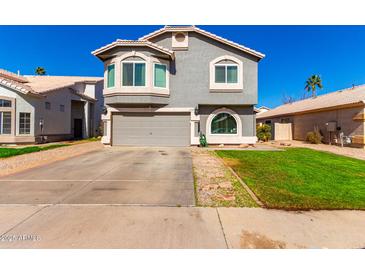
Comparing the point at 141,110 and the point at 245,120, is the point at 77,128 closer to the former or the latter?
the point at 141,110

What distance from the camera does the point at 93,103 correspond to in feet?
78.3

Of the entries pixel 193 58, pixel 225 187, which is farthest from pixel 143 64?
pixel 225 187

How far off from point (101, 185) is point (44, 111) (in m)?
15.0

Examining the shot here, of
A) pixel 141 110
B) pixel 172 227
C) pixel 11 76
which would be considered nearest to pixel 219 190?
pixel 172 227

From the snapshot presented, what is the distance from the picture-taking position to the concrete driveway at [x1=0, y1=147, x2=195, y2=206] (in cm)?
431

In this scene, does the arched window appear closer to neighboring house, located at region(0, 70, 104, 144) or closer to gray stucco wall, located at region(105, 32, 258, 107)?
gray stucco wall, located at region(105, 32, 258, 107)

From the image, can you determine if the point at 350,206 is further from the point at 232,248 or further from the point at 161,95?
the point at 161,95

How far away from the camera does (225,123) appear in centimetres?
1447

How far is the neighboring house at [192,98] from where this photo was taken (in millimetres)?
13922

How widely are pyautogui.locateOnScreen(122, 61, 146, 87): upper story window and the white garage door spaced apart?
2.32 m

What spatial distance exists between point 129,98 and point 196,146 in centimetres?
582

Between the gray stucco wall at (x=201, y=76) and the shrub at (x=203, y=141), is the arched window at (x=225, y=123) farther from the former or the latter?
the gray stucco wall at (x=201, y=76)

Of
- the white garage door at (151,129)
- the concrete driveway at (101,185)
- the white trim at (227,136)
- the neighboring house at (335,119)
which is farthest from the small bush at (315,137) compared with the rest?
the concrete driveway at (101,185)

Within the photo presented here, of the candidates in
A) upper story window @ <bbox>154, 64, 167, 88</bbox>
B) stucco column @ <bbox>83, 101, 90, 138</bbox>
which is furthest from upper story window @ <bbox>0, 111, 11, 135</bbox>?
upper story window @ <bbox>154, 64, 167, 88</bbox>
